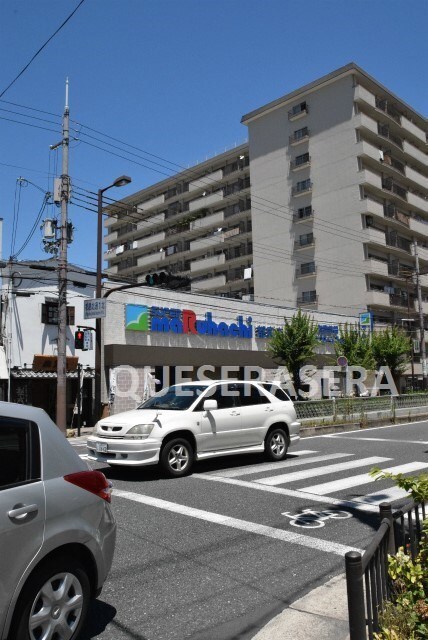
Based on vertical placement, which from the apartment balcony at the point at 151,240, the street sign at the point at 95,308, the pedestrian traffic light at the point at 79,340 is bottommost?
the pedestrian traffic light at the point at 79,340

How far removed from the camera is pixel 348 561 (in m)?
2.61

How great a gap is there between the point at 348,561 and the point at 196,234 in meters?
58.3

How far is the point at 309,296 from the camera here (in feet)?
162

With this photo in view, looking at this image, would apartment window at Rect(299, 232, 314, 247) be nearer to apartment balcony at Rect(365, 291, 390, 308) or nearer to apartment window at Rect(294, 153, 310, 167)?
apartment window at Rect(294, 153, 310, 167)

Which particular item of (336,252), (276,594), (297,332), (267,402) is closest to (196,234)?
(336,252)

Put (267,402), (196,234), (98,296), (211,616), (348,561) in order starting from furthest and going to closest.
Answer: (196,234)
(98,296)
(267,402)
(211,616)
(348,561)

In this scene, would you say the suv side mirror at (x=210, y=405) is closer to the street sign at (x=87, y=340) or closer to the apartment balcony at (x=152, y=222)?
the street sign at (x=87, y=340)

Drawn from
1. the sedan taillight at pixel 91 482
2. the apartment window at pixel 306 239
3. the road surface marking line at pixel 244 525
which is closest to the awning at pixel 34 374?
the road surface marking line at pixel 244 525

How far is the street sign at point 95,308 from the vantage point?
20.3 metres

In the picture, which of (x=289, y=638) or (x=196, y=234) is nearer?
(x=289, y=638)

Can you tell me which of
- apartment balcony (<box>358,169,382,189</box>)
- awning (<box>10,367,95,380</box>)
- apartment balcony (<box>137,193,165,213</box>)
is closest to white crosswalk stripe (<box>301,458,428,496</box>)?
awning (<box>10,367,95,380</box>)

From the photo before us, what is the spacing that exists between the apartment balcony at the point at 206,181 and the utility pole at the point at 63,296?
37541mm

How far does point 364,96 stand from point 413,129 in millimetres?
9301

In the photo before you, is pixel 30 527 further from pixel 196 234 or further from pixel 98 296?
pixel 196 234
